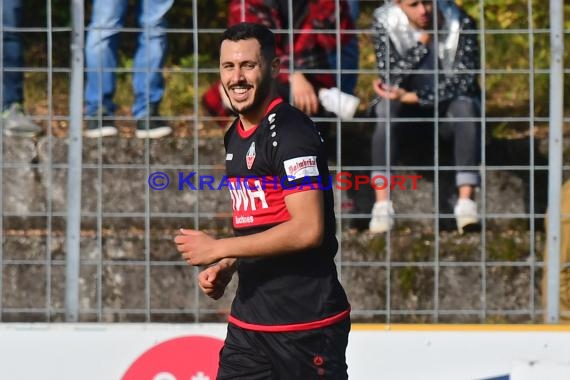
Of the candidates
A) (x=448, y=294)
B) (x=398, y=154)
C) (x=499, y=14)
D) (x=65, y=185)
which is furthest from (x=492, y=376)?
(x=499, y=14)

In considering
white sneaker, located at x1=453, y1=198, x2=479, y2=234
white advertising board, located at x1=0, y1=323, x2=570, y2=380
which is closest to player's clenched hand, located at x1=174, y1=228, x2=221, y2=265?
white advertising board, located at x1=0, y1=323, x2=570, y2=380

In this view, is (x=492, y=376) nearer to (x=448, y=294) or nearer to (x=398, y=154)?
(x=448, y=294)

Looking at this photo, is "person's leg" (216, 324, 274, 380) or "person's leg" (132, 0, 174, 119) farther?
"person's leg" (132, 0, 174, 119)

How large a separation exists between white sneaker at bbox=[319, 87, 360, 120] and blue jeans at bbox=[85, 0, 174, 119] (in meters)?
0.86

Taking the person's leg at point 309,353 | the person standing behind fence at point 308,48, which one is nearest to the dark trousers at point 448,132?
the person standing behind fence at point 308,48

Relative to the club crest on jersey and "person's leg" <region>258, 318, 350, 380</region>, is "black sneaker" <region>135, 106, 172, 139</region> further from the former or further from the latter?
"person's leg" <region>258, 318, 350, 380</region>

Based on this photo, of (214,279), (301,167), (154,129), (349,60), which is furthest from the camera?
(154,129)

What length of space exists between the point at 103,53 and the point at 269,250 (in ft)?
8.66

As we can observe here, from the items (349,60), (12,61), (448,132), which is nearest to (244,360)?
(448,132)

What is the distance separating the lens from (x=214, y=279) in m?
4.46

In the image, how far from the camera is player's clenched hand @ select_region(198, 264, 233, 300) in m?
4.46

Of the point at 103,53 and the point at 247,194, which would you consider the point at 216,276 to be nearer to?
the point at 247,194

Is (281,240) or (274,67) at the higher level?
(274,67)

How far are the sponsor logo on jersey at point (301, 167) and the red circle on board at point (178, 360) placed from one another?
194 centimetres
